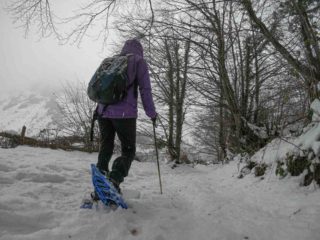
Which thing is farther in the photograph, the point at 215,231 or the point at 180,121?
the point at 180,121

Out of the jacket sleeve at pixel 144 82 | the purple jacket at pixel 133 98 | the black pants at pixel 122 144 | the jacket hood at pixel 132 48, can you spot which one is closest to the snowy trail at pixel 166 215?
the black pants at pixel 122 144

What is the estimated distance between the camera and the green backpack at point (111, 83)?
2.43 m

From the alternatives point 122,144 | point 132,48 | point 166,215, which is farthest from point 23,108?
point 166,215

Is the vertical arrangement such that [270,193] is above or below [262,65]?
below

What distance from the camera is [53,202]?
A: 2.54 metres

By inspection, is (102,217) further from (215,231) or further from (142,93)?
(142,93)

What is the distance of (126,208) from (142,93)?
1149mm

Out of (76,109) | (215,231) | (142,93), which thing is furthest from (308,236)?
(76,109)

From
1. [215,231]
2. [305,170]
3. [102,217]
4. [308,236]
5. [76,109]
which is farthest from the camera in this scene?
[76,109]

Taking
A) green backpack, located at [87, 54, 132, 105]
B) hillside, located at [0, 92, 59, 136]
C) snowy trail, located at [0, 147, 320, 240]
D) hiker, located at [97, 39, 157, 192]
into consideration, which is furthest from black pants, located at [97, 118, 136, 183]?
hillside, located at [0, 92, 59, 136]

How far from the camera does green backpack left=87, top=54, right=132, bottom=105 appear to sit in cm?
243

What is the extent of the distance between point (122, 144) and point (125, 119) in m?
0.28

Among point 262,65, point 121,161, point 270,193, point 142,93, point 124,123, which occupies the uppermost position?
point 262,65

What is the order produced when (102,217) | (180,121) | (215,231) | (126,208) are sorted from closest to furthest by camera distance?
1. (215,231)
2. (102,217)
3. (126,208)
4. (180,121)
